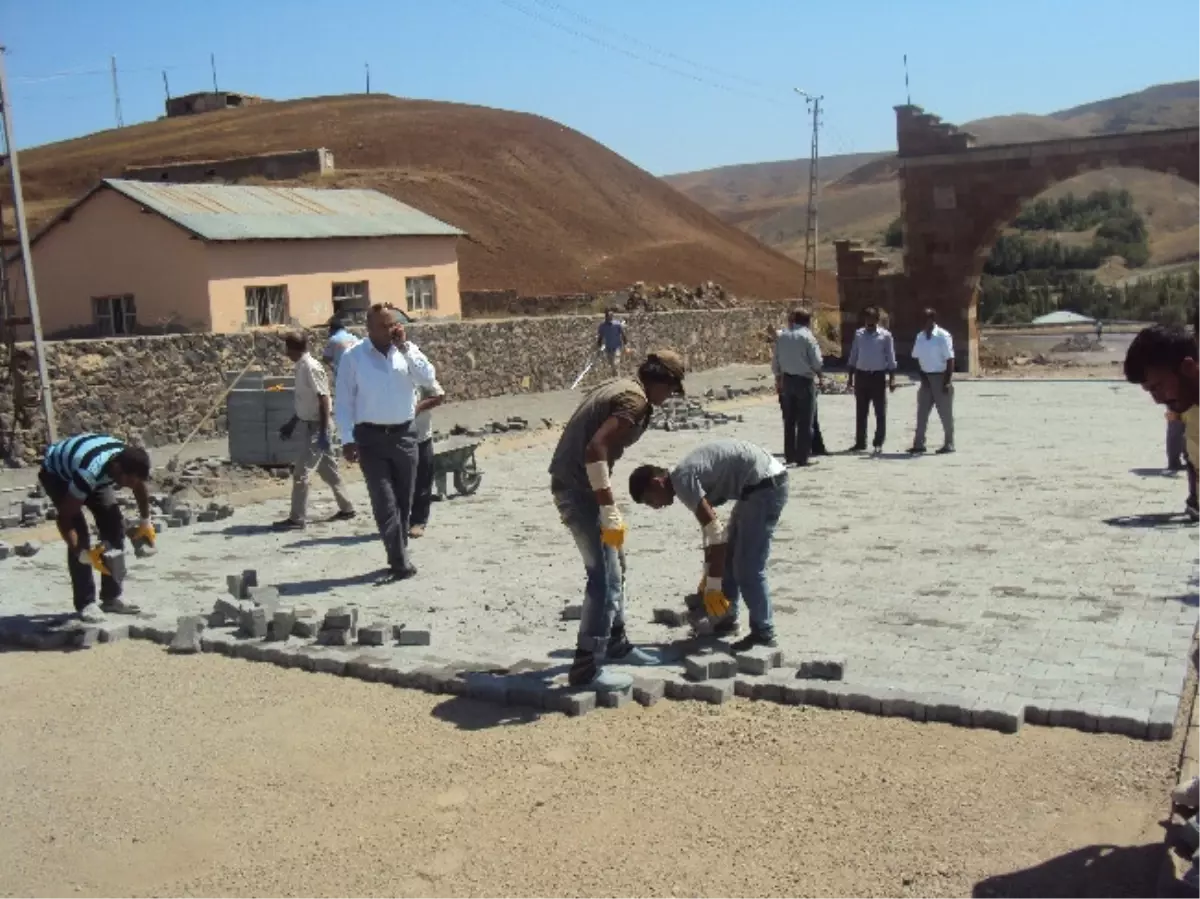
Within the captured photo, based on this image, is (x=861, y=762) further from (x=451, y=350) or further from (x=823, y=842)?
(x=451, y=350)

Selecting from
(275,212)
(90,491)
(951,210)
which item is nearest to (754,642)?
(90,491)

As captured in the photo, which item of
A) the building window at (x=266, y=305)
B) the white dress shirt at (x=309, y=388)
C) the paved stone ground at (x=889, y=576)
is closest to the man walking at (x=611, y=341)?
the building window at (x=266, y=305)

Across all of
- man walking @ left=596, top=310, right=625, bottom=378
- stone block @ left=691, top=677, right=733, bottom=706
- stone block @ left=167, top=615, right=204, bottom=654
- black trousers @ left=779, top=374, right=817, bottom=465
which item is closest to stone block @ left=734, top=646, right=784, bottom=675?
stone block @ left=691, top=677, right=733, bottom=706

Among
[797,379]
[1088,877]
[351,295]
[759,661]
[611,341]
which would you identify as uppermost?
[351,295]

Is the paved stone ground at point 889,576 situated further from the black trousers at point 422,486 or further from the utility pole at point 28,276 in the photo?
the utility pole at point 28,276

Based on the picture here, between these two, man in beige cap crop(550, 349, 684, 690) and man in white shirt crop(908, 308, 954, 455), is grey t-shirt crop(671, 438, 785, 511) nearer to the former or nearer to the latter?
man in beige cap crop(550, 349, 684, 690)

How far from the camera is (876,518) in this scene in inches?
438

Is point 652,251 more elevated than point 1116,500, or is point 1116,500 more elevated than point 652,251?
point 652,251

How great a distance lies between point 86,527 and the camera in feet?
27.4

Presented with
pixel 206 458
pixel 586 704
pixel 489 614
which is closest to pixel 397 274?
pixel 206 458

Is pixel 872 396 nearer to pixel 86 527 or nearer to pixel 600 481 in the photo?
pixel 86 527

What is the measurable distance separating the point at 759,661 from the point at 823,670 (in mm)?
319

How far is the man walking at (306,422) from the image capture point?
1127 cm

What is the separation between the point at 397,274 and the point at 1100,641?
28.2m
